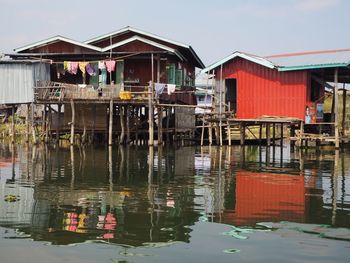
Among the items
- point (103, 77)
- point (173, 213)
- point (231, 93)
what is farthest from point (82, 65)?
point (173, 213)

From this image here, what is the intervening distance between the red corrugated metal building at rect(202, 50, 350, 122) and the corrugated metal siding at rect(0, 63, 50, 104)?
341 inches

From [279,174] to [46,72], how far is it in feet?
51.1

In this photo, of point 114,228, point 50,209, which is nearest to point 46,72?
point 50,209

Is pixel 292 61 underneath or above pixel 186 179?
above

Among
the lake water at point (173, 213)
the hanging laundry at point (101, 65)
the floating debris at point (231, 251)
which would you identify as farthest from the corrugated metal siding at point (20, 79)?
the floating debris at point (231, 251)

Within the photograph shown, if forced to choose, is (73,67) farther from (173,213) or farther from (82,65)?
(173,213)

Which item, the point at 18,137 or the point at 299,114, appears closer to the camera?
the point at 299,114

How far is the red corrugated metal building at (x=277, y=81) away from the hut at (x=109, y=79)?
2.56 meters

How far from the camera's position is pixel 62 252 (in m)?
6.36

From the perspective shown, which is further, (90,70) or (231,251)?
(90,70)

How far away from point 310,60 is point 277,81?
1876 mm

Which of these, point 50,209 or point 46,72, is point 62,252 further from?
point 46,72

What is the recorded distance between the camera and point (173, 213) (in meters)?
8.67

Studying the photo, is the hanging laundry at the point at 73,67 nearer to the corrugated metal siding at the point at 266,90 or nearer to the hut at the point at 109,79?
the hut at the point at 109,79
